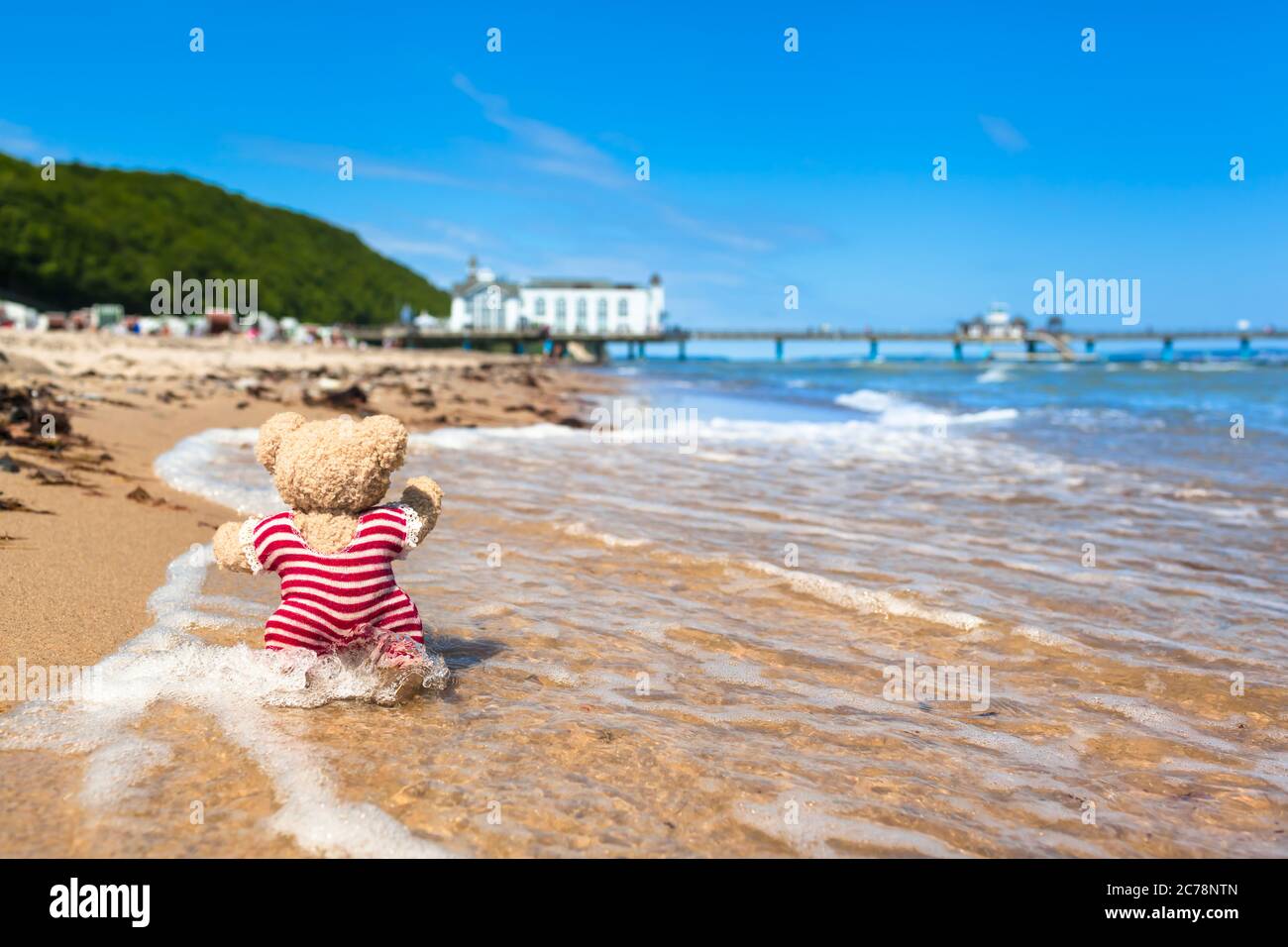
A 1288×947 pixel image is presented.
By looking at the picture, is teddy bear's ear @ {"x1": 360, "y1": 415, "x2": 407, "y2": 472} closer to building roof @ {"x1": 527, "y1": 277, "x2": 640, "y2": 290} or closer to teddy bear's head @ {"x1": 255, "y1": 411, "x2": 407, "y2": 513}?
teddy bear's head @ {"x1": 255, "y1": 411, "x2": 407, "y2": 513}

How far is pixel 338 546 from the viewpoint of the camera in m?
3.24

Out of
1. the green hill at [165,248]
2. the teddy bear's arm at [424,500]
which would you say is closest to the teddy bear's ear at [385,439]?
the teddy bear's arm at [424,500]

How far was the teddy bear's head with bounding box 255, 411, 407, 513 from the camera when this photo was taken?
320 cm

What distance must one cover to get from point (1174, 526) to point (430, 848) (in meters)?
7.45

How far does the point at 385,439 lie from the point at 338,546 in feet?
1.40

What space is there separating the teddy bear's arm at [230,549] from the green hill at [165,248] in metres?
68.7

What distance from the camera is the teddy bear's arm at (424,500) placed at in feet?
11.1

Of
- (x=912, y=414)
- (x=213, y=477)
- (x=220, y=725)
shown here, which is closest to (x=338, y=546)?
(x=220, y=725)

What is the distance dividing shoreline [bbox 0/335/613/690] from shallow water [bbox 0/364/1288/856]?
277 millimetres

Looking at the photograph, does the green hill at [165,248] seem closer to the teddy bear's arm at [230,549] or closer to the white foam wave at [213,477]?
the white foam wave at [213,477]

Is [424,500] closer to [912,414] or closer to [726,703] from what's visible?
[726,703]

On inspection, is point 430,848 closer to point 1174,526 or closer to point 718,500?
point 718,500
